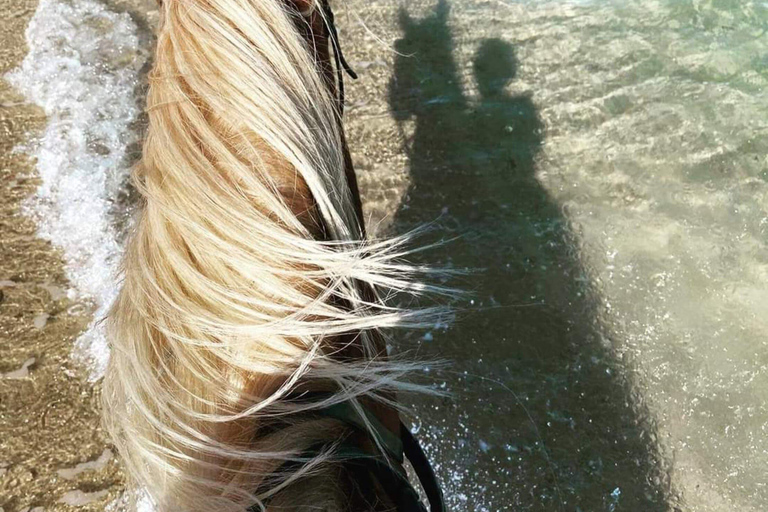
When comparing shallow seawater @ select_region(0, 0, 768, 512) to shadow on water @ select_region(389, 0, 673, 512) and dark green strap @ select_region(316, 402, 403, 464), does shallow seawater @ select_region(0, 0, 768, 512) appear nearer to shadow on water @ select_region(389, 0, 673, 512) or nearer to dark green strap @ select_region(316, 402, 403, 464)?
shadow on water @ select_region(389, 0, 673, 512)

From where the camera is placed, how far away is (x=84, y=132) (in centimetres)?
159

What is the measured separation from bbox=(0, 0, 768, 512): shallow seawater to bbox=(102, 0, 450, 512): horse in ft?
1.95

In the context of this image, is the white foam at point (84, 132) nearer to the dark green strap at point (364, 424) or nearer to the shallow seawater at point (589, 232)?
the shallow seawater at point (589, 232)

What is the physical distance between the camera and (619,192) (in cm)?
161

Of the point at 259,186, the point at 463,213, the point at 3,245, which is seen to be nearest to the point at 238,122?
the point at 259,186

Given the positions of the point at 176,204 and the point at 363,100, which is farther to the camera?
the point at 363,100

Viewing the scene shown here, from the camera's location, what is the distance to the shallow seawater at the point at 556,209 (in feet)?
4.37

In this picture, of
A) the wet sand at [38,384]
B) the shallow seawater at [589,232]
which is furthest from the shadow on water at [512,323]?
the wet sand at [38,384]

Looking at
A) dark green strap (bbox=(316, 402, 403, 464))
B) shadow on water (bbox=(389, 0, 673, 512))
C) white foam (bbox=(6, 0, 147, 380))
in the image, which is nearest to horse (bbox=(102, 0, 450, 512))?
dark green strap (bbox=(316, 402, 403, 464))

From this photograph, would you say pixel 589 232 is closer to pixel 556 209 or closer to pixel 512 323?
pixel 556 209

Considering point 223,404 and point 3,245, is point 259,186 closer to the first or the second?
point 223,404

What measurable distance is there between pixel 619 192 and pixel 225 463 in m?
1.43

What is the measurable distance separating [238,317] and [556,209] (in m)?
1.24

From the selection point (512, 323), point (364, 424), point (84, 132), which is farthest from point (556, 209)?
point (84, 132)
